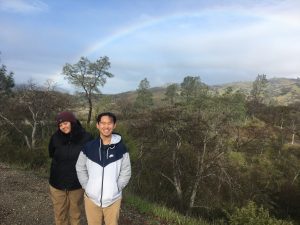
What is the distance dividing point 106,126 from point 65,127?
0.79 metres

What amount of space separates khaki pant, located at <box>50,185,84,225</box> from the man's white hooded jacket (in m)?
0.84

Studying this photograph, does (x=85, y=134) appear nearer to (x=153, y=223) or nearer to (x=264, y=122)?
(x=153, y=223)

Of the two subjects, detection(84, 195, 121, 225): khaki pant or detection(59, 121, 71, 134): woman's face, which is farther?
detection(59, 121, 71, 134): woman's face

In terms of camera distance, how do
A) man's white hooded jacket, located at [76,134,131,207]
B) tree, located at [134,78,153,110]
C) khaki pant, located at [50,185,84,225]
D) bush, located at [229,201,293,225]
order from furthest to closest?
tree, located at [134,78,153,110], bush, located at [229,201,293,225], khaki pant, located at [50,185,84,225], man's white hooded jacket, located at [76,134,131,207]

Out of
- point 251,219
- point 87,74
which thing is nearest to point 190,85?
point 87,74

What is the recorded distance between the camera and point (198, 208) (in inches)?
1266

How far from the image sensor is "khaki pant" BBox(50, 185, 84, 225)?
5.48m

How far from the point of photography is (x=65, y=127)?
17.1ft

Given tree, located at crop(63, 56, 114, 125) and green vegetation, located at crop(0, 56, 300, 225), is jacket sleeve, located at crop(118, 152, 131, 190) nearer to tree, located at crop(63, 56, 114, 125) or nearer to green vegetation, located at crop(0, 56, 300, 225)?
green vegetation, located at crop(0, 56, 300, 225)

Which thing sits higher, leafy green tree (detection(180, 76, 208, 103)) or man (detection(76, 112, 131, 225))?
leafy green tree (detection(180, 76, 208, 103))

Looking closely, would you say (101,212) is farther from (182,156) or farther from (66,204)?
(182,156)

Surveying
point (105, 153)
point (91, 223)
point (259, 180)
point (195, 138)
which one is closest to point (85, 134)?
point (105, 153)

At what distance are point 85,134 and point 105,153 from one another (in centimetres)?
79

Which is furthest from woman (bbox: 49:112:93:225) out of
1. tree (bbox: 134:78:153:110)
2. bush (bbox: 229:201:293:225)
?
tree (bbox: 134:78:153:110)
